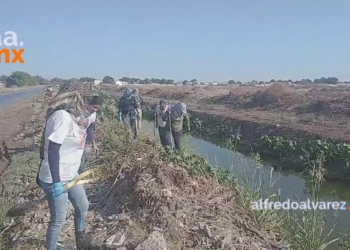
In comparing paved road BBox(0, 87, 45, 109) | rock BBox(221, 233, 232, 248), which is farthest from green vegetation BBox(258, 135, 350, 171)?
paved road BBox(0, 87, 45, 109)

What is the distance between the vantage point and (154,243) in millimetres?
3607

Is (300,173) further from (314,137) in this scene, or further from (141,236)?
(141,236)

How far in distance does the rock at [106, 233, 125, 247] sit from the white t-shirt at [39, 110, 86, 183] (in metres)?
0.86

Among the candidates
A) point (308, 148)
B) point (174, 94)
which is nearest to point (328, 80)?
point (174, 94)

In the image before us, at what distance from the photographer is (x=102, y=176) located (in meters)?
5.71

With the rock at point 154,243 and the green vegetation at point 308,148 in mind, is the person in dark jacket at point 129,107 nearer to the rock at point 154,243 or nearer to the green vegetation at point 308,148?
the green vegetation at point 308,148

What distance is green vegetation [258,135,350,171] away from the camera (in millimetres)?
10758

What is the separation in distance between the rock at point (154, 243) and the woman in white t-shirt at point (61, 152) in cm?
71

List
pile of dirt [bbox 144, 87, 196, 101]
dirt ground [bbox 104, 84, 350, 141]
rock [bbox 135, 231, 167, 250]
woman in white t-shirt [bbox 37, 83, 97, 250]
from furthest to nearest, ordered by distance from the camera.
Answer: pile of dirt [bbox 144, 87, 196, 101] < dirt ground [bbox 104, 84, 350, 141] < rock [bbox 135, 231, 167, 250] < woman in white t-shirt [bbox 37, 83, 97, 250]

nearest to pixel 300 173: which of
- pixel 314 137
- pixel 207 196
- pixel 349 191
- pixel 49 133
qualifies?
pixel 349 191

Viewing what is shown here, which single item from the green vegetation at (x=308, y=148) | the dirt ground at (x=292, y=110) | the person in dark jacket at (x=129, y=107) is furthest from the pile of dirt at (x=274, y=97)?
the person in dark jacket at (x=129, y=107)

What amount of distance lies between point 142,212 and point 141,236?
0.53 metres

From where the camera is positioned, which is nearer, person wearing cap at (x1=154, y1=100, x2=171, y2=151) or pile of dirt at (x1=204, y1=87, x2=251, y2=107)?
person wearing cap at (x1=154, y1=100, x2=171, y2=151)

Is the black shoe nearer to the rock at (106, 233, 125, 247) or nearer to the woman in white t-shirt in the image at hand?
the rock at (106, 233, 125, 247)
